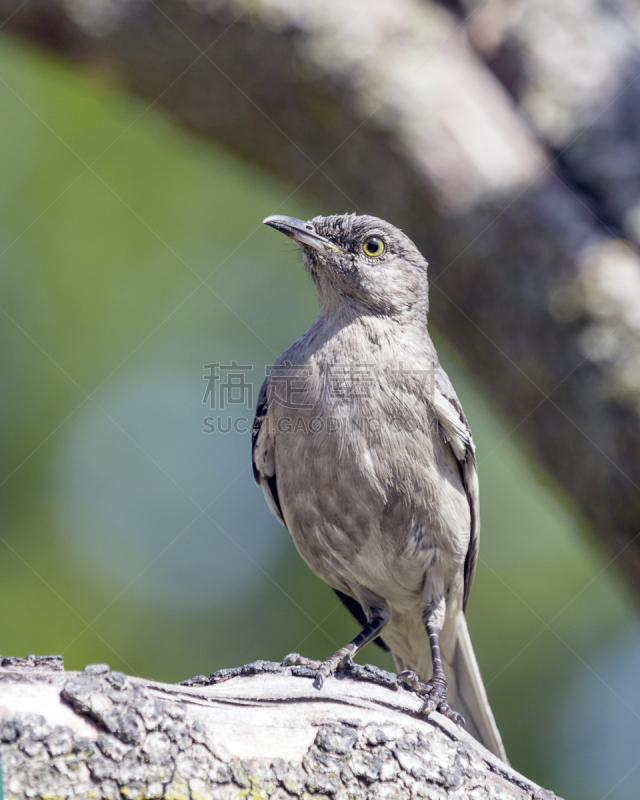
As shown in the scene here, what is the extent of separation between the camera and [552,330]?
4844mm

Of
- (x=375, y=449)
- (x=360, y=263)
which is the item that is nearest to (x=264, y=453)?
(x=375, y=449)

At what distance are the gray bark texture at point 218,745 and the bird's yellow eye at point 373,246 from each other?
2991 mm

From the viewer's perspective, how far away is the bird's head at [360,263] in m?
4.98

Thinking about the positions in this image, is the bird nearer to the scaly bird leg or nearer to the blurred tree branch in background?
the scaly bird leg

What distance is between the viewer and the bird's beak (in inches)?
193

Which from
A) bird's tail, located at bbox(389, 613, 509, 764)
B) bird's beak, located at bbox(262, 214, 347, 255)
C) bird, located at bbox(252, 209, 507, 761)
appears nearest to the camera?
bird, located at bbox(252, 209, 507, 761)

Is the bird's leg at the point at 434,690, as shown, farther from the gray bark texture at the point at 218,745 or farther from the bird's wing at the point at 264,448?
the bird's wing at the point at 264,448

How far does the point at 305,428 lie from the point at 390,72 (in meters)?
2.74

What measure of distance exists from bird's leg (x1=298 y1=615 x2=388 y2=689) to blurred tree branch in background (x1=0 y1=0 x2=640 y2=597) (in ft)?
5.45

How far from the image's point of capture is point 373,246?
16.6 feet

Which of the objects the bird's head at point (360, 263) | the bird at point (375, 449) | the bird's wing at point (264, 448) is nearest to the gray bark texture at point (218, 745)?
the bird at point (375, 449)

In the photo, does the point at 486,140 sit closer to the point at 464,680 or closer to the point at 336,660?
the point at 336,660

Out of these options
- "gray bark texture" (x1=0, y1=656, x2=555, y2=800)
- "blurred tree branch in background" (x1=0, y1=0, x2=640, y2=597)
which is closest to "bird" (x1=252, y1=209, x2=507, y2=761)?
"blurred tree branch in background" (x1=0, y1=0, x2=640, y2=597)

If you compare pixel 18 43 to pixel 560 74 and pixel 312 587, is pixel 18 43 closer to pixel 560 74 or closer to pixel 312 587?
pixel 560 74
